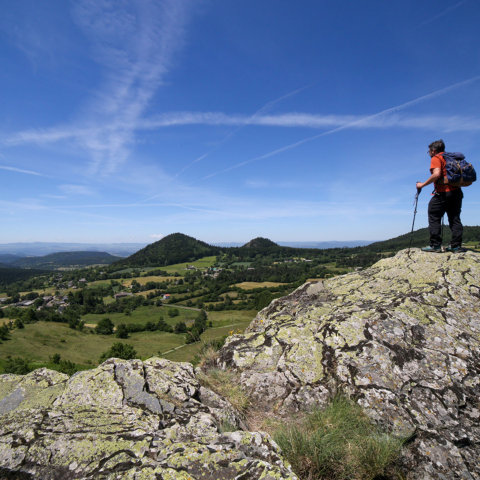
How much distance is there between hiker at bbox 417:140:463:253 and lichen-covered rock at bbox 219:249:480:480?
2.67 feet

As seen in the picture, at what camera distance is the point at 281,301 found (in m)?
8.70

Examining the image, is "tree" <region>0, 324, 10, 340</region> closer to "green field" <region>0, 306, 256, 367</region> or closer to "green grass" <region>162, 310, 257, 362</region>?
"green field" <region>0, 306, 256, 367</region>

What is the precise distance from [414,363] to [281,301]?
4.26 m

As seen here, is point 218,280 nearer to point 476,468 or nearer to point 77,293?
point 77,293

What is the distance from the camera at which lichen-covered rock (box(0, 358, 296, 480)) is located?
266 centimetres

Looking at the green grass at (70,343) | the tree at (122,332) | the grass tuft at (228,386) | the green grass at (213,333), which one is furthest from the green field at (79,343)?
the grass tuft at (228,386)

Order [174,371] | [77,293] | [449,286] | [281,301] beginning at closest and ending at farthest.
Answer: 1. [174,371]
2. [449,286]
3. [281,301]
4. [77,293]

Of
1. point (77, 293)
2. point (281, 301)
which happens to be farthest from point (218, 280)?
point (281, 301)

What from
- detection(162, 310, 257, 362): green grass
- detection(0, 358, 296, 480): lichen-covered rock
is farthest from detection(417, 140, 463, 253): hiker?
detection(0, 358, 296, 480): lichen-covered rock

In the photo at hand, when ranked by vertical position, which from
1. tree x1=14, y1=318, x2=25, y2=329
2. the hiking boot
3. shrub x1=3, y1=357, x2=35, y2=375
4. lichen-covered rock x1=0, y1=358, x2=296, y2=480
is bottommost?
Result: tree x1=14, y1=318, x2=25, y2=329

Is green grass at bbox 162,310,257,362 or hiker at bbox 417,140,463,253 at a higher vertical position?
hiker at bbox 417,140,463,253

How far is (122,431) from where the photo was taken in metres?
3.32

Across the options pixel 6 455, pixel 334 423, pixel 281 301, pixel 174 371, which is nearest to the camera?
pixel 6 455

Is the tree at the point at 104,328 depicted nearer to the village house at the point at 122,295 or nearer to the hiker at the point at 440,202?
the village house at the point at 122,295
